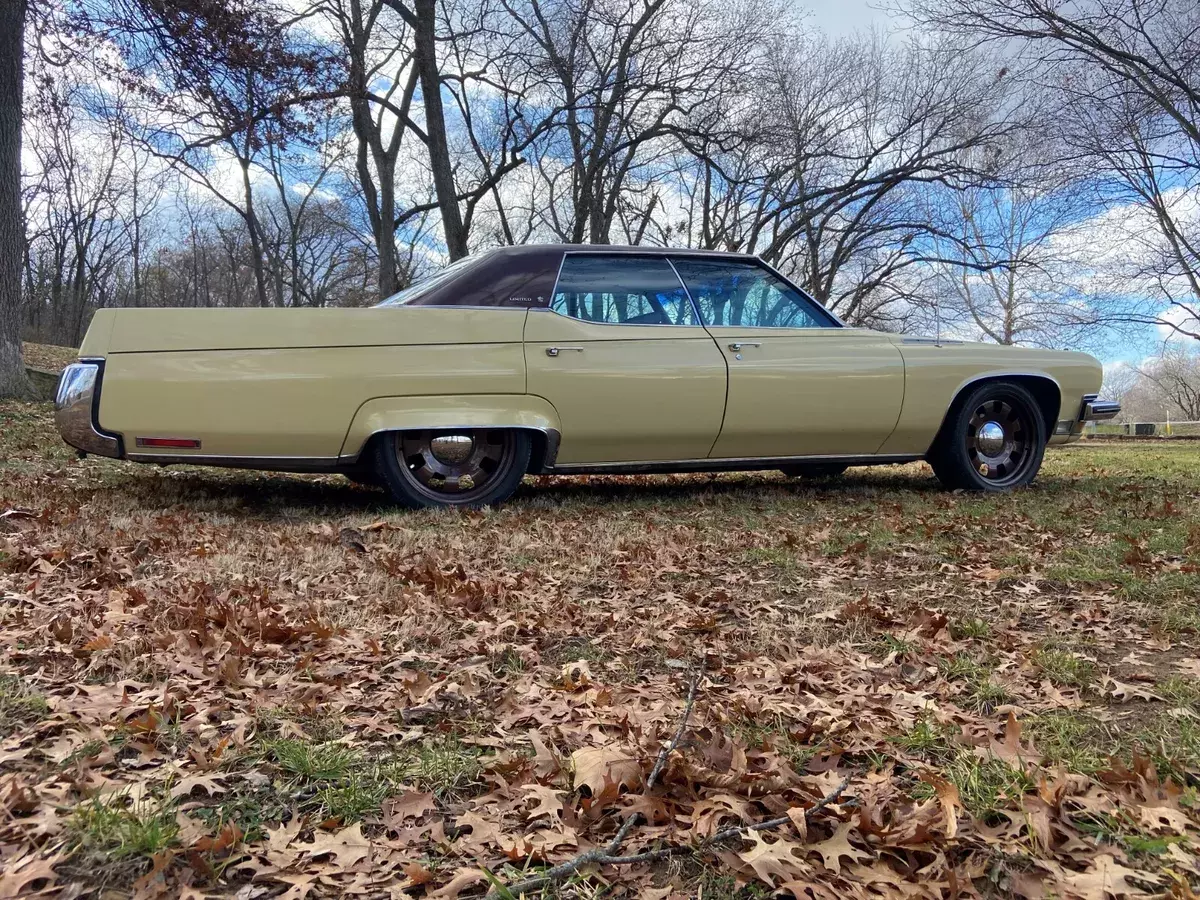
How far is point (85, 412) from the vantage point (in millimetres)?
3777

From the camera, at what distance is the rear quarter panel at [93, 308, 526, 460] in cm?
380

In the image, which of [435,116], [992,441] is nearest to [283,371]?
[992,441]

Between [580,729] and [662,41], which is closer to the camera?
[580,729]

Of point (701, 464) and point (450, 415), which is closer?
point (450, 415)

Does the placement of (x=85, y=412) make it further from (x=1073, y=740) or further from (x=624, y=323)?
(x=1073, y=740)

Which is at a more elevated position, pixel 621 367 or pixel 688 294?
pixel 688 294

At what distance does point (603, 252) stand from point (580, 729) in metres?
3.67

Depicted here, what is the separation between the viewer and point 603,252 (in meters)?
4.88

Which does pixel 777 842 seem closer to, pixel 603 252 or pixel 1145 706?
pixel 1145 706

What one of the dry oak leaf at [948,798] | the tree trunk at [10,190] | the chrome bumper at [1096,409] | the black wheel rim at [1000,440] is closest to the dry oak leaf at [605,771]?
the dry oak leaf at [948,798]

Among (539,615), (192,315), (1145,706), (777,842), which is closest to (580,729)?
(777,842)

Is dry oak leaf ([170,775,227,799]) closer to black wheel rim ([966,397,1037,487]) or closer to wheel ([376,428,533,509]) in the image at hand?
wheel ([376,428,533,509])

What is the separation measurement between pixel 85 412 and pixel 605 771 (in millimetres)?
3525

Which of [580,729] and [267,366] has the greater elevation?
[267,366]
